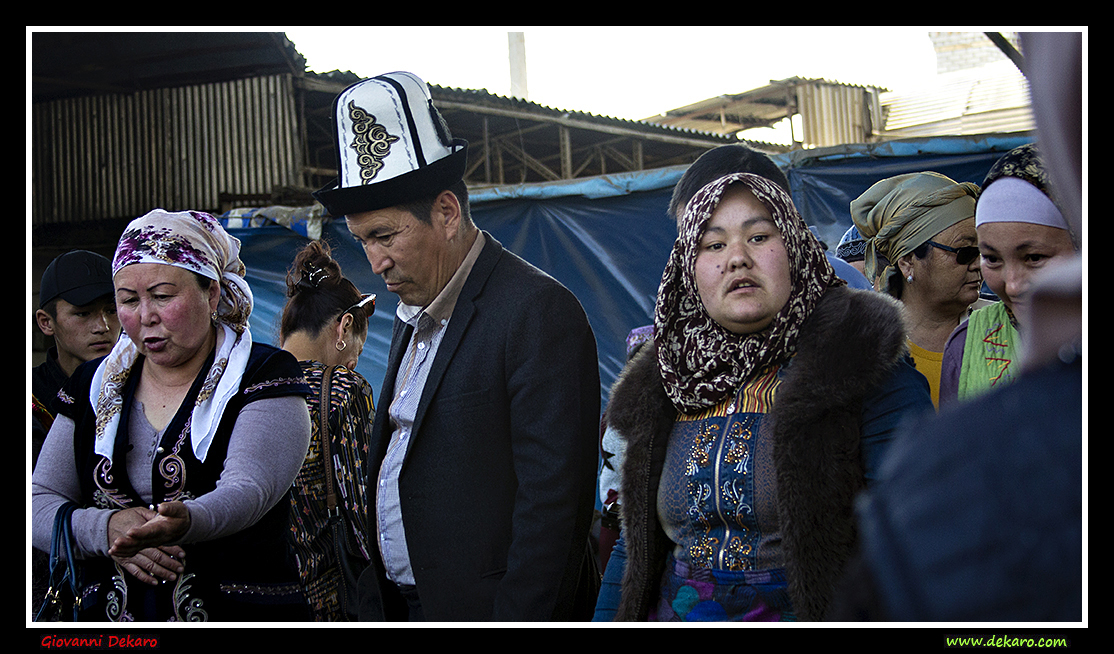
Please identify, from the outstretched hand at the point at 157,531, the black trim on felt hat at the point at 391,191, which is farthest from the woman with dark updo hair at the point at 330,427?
the black trim on felt hat at the point at 391,191

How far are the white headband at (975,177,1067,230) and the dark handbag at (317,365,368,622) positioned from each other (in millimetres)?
1938

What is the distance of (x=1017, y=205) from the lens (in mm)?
2039

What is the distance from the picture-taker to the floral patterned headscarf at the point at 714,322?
5.87 feet

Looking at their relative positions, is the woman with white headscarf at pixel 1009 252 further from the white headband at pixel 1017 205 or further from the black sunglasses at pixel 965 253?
the black sunglasses at pixel 965 253

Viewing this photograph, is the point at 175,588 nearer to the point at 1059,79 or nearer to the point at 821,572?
the point at 821,572

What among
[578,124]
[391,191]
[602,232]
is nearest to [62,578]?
[391,191]

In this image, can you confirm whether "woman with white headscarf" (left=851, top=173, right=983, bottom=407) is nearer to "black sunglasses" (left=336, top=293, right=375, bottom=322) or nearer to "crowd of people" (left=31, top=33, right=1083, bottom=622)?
"crowd of people" (left=31, top=33, right=1083, bottom=622)

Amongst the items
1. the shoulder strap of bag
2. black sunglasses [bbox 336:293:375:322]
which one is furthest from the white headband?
black sunglasses [bbox 336:293:375:322]

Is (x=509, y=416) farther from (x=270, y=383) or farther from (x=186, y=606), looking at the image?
(x=186, y=606)

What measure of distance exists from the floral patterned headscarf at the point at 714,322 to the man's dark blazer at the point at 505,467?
0.25 metres

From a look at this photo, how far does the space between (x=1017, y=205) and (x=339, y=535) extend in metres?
2.11

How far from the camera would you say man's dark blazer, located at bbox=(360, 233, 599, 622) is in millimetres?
1984

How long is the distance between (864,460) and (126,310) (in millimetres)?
1906

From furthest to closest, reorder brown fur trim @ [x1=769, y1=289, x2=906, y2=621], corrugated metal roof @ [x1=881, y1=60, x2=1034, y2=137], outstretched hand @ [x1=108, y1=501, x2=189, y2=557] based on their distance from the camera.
Result: corrugated metal roof @ [x1=881, y1=60, x2=1034, y2=137] < outstretched hand @ [x1=108, y1=501, x2=189, y2=557] < brown fur trim @ [x1=769, y1=289, x2=906, y2=621]
